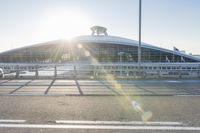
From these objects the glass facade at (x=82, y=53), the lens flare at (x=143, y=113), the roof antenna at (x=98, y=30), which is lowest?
the lens flare at (x=143, y=113)

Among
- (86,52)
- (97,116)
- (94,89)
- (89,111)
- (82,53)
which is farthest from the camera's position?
(86,52)

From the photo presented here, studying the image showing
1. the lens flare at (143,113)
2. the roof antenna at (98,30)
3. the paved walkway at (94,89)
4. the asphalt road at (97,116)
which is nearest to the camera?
the asphalt road at (97,116)

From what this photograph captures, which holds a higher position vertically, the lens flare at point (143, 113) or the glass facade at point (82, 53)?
the glass facade at point (82, 53)

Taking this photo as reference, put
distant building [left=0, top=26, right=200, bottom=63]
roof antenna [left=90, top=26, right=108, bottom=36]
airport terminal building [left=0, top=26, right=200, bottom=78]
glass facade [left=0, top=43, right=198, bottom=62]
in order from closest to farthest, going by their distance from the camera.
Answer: airport terminal building [left=0, top=26, right=200, bottom=78], distant building [left=0, top=26, right=200, bottom=63], glass facade [left=0, top=43, right=198, bottom=62], roof antenna [left=90, top=26, right=108, bottom=36]

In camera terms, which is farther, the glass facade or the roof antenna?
the roof antenna

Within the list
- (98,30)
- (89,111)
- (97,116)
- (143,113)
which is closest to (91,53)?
(98,30)

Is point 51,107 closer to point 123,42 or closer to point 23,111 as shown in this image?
point 23,111

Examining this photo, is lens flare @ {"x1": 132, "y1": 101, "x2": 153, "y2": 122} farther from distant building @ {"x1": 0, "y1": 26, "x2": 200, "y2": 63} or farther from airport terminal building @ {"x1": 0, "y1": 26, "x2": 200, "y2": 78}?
distant building @ {"x1": 0, "y1": 26, "x2": 200, "y2": 63}

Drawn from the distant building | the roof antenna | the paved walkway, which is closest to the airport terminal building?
the distant building

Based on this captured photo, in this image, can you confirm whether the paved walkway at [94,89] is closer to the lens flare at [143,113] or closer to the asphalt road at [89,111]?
the asphalt road at [89,111]

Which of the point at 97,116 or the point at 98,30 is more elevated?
the point at 98,30

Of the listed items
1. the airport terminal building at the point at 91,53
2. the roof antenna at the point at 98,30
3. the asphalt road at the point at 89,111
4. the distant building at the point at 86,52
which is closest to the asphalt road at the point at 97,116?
the asphalt road at the point at 89,111

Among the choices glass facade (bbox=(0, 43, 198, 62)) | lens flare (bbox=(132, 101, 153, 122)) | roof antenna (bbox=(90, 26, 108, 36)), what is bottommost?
lens flare (bbox=(132, 101, 153, 122))

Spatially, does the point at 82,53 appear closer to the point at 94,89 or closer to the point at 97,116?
the point at 94,89
